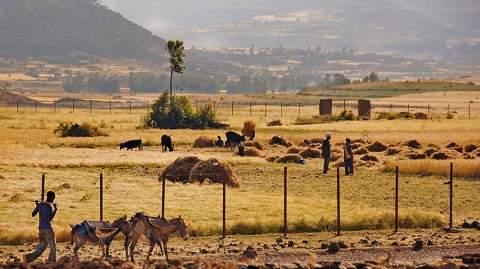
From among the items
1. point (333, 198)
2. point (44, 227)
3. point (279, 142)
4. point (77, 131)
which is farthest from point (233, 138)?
point (44, 227)

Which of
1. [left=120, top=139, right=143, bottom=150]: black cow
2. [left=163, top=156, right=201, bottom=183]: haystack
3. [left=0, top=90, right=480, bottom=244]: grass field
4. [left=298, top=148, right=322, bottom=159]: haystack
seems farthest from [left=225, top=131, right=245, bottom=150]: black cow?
[left=163, top=156, right=201, bottom=183]: haystack

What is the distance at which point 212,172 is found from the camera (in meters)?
45.9

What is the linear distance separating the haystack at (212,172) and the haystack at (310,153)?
1735 cm

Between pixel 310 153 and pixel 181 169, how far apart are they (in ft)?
55.0

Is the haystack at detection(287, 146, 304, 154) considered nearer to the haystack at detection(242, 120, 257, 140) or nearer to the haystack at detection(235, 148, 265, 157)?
the haystack at detection(235, 148, 265, 157)

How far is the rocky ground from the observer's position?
2608 cm

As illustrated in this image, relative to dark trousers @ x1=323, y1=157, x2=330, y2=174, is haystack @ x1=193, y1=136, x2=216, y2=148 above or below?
above

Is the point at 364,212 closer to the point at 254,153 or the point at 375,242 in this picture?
the point at 375,242

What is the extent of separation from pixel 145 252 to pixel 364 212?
1042 centimetres

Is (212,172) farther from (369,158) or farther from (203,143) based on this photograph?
(203,143)

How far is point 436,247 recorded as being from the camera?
3069 centimetres

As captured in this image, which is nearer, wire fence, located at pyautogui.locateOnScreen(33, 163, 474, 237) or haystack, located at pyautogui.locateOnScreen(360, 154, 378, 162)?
wire fence, located at pyautogui.locateOnScreen(33, 163, 474, 237)

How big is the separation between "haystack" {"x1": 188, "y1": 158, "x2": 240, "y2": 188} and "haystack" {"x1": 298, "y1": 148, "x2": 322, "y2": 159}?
1735 cm

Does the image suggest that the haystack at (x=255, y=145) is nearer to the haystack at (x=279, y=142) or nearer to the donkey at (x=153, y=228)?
the haystack at (x=279, y=142)
